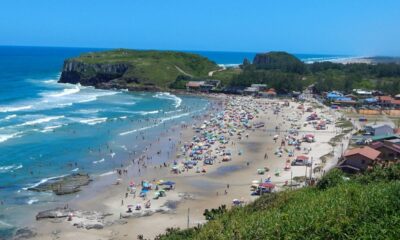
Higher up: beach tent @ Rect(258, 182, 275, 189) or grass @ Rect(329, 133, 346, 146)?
grass @ Rect(329, 133, 346, 146)

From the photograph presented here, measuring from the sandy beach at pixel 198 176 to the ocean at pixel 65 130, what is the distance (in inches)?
112

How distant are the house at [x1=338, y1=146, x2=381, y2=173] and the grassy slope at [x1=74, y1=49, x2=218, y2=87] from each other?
67560 millimetres

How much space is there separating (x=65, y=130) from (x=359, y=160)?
32.1 metres

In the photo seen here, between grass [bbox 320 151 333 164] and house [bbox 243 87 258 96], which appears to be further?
house [bbox 243 87 258 96]

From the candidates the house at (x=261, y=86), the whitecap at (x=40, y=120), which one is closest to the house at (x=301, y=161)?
the whitecap at (x=40, y=120)

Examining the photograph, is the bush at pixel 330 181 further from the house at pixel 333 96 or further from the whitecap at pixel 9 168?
the house at pixel 333 96

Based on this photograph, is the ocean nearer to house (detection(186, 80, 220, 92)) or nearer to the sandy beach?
the sandy beach

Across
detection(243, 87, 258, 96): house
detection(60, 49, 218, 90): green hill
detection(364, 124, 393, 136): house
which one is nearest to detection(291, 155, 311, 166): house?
detection(364, 124, 393, 136): house

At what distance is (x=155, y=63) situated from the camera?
11419 cm

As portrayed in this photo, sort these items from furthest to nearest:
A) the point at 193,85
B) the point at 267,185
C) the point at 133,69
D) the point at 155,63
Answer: the point at 155,63, the point at 133,69, the point at 193,85, the point at 267,185

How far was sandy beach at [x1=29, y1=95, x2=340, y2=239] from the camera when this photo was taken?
93.4 ft

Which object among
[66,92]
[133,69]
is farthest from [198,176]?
[133,69]

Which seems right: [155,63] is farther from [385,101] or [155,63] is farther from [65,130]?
[65,130]

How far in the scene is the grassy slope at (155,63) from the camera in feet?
342
